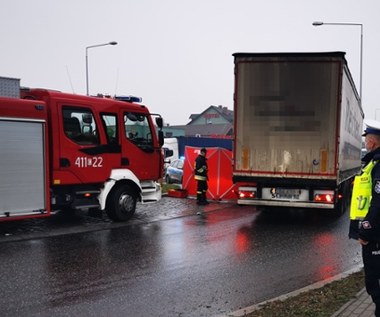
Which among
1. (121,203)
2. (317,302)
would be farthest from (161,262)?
(121,203)

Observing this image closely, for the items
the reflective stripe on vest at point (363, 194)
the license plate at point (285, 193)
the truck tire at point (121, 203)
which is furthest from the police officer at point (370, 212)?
the truck tire at point (121, 203)

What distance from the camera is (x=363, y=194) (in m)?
4.14

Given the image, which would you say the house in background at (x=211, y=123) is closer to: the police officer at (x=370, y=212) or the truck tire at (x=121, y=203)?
the truck tire at (x=121, y=203)

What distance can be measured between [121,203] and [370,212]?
7783mm

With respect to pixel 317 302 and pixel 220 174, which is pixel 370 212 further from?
pixel 220 174

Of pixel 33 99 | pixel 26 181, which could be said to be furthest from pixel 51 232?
pixel 33 99

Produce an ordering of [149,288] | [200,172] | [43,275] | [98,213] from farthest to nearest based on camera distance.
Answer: [200,172] → [98,213] → [43,275] → [149,288]

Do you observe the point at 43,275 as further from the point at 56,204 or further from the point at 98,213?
the point at 98,213

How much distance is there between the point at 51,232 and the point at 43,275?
10.9 feet

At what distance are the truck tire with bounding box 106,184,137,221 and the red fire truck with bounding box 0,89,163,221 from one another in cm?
2

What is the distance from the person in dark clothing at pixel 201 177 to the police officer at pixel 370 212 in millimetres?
10270

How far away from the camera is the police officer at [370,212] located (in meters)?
3.91

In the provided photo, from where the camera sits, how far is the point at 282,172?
35.4 feet

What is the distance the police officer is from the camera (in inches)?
154
